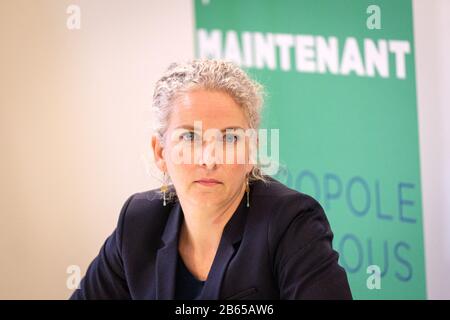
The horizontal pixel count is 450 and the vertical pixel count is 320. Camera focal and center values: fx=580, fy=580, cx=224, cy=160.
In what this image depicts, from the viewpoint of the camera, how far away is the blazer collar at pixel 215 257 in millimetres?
1418

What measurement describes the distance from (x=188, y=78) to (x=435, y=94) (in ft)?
4.86

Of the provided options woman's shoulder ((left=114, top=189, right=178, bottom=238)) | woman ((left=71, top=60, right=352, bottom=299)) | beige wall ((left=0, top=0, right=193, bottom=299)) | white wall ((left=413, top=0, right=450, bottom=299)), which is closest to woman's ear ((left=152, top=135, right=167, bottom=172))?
woman ((left=71, top=60, right=352, bottom=299))

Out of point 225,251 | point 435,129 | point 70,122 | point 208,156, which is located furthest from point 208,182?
point 435,129

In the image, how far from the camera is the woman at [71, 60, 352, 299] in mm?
1373

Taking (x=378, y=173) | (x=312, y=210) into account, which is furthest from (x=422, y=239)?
(x=312, y=210)

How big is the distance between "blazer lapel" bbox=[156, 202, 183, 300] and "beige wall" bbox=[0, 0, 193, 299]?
718mm

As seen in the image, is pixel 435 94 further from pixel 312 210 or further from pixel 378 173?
pixel 312 210

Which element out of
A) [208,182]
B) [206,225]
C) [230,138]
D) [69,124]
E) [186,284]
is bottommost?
[186,284]

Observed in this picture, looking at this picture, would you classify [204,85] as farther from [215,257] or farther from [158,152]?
[215,257]

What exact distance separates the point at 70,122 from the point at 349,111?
115 cm

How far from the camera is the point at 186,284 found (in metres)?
1.50

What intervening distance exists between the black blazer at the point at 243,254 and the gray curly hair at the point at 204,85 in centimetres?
22

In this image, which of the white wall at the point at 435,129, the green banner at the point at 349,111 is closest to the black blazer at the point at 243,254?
the green banner at the point at 349,111

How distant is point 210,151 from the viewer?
4.71 ft
